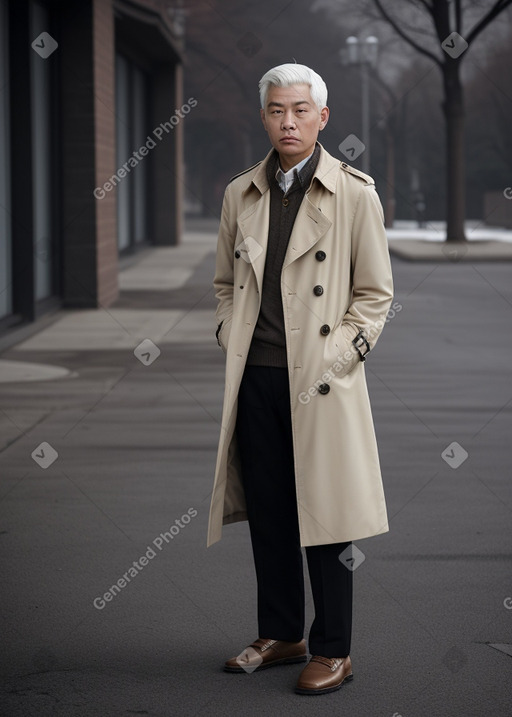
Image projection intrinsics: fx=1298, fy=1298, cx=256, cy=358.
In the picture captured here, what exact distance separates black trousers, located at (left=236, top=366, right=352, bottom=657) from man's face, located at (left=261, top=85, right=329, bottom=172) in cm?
70

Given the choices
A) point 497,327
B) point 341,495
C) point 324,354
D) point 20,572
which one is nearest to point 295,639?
point 341,495

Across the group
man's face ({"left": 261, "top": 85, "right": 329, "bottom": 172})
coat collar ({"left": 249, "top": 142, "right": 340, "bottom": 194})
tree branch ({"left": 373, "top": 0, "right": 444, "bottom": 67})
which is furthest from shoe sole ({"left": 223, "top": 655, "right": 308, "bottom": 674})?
tree branch ({"left": 373, "top": 0, "right": 444, "bottom": 67})

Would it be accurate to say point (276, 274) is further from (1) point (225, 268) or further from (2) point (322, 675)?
(2) point (322, 675)

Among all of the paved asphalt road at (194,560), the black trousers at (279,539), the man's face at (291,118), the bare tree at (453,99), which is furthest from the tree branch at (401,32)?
the black trousers at (279,539)

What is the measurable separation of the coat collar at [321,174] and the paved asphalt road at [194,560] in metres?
1.59

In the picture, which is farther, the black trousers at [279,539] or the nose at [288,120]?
the black trousers at [279,539]

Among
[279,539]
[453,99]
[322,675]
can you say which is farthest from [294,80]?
[453,99]

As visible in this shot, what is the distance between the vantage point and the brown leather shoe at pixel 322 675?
4066 millimetres

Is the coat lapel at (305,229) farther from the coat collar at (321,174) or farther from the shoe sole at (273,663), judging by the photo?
the shoe sole at (273,663)

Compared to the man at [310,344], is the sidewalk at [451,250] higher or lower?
lower

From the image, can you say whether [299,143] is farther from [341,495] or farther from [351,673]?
[351,673]

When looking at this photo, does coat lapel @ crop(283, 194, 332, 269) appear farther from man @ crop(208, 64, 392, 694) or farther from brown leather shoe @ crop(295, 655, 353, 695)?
brown leather shoe @ crop(295, 655, 353, 695)

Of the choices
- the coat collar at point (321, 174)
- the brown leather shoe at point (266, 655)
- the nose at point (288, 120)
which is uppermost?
the nose at point (288, 120)

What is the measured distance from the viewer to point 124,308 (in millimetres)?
17250
